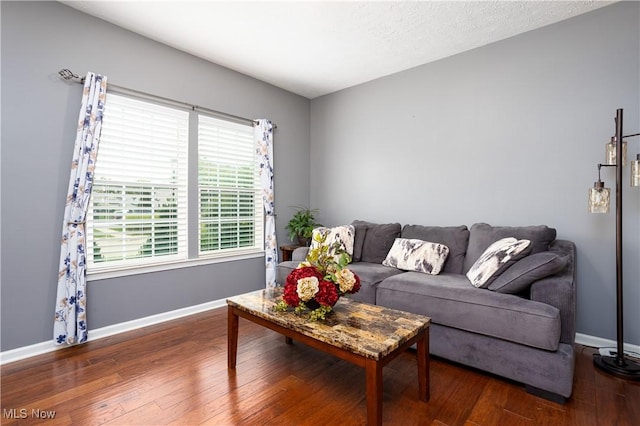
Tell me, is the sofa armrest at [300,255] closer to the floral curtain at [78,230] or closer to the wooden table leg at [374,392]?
the floral curtain at [78,230]

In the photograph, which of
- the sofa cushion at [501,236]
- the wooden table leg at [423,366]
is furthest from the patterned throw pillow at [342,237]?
the wooden table leg at [423,366]

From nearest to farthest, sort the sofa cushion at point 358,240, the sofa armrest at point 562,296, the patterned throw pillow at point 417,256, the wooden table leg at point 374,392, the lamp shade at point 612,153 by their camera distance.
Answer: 1. the wooden table leg at point 374,392
2. the sofa armrest at point 562,296
3. the lamp shade at point 612,153
4. the patterned throw pillow at point 417,256
5. the sofa cushion at point 358,240

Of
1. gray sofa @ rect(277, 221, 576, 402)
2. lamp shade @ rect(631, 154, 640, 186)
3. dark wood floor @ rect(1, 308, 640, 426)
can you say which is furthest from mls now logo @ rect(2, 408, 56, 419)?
lamp shade @ rect(631, 154, 640, 186)

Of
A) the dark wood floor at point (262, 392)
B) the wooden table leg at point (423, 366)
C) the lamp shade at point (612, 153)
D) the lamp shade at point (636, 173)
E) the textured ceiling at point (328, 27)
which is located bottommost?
the dark wood floor at point (262, 392)

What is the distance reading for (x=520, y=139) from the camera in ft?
9.89

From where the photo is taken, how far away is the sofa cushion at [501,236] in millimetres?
2529

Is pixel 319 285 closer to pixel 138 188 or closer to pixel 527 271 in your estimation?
pixel 527 271

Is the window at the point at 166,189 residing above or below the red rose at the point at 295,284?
above

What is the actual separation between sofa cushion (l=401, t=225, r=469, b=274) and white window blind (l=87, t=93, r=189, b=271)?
2.58 metres

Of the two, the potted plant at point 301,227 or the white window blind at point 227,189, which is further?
the potted plant at point 301,227

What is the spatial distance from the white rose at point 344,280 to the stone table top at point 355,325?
0.16 metres

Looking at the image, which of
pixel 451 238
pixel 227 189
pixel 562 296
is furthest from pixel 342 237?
pixel 562 296

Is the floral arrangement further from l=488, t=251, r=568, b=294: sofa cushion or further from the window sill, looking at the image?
the window sill

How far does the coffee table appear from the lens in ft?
4.80
